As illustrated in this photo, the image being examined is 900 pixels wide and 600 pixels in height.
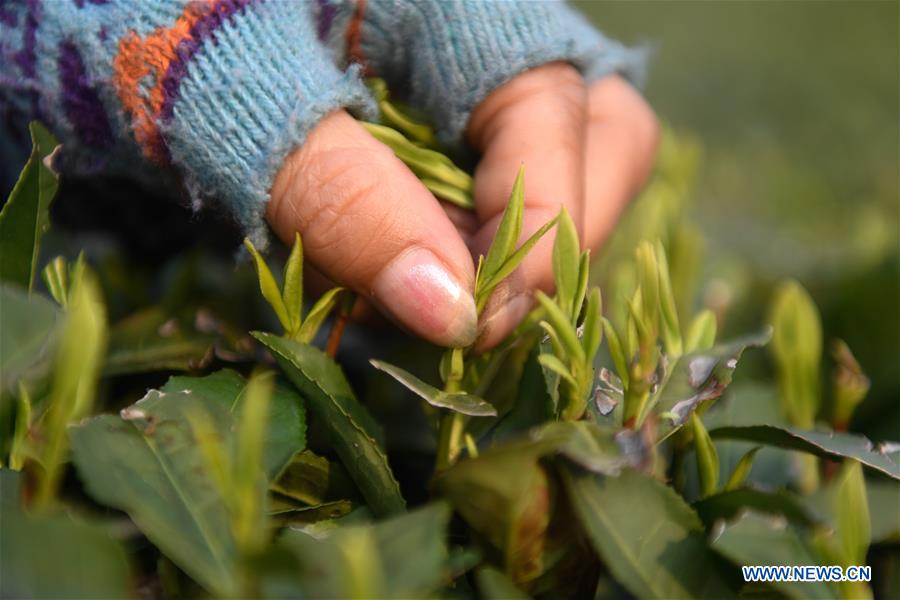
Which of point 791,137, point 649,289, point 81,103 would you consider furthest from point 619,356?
point 791,137

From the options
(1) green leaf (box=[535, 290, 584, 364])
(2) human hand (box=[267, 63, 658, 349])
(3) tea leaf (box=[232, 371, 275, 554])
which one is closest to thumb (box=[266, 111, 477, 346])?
(2) human hand (box=[267, 63, 658, 349])

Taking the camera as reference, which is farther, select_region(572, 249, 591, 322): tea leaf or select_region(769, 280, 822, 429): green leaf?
select_region(769, 280, 822, 429): green leaf

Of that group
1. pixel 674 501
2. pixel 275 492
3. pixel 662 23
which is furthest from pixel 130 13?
pixel 662 23

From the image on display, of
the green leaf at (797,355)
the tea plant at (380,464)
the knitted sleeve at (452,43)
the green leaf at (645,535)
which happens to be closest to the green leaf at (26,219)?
the tea plant at (380,464)

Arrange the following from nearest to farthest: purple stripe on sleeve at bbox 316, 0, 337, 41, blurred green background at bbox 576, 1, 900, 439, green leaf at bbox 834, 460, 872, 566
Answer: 1. green leaf at bbox 834, 460, 872, 566
2. purple stripe on sleeve at bbox 316, 0, 337, 41
3. blurred green background at bbox 576, 1, 900, 439

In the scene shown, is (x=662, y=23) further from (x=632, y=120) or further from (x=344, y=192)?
(x=344, y=192)

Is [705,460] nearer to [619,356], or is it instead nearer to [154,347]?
[619,356]

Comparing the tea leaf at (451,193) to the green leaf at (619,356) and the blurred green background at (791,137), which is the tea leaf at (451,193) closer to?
the green leaf at (619,356)

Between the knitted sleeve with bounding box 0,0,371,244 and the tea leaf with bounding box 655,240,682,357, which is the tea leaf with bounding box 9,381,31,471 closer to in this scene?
the knitted sleeve with bounding box 0,0,371,244
